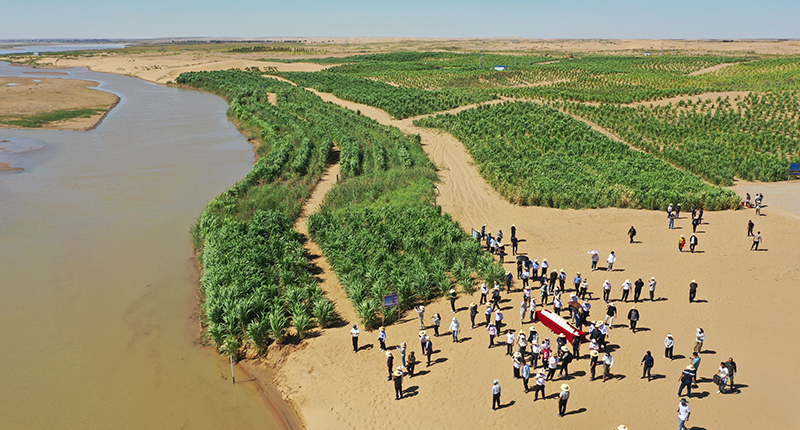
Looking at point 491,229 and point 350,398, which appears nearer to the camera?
point 350,398

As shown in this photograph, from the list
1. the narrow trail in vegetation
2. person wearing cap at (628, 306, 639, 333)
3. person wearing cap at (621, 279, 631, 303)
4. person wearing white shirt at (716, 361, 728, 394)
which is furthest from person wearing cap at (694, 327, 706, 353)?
the narrow trail in vegetation

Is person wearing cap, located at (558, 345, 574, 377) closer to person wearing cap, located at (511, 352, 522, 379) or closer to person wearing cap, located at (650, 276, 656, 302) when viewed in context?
person wearing cap, located at (511, 352, 522, 379)

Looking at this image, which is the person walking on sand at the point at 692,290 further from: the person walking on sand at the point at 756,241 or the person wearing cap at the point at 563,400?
the person wearing cap at the point at 563,400

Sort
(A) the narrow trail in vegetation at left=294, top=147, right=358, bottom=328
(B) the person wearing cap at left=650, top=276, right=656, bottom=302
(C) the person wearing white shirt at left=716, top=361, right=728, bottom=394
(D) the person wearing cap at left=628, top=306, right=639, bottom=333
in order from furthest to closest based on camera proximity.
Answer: (A) the narrow trail in vegetation at left=294, top=147, right=358, bottom=328, (B) the person wearing cap at left=650, top=276, right=656, bottom=302, (D) the person wearing cap at left=628, top=306, right=639, bottom=333, (C) the person wearing white shirt at left=716, top=361, right=728, bottom=394

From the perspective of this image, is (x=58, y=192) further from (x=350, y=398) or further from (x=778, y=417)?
(x=778, y=417)

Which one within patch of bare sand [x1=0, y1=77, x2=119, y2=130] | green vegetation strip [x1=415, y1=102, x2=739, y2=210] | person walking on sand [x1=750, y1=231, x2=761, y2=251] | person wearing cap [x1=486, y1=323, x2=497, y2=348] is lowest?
person wearing cap [x1=486, y1=323, x2=497, y2=348]

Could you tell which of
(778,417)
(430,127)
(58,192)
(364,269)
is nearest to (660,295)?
(778,417)

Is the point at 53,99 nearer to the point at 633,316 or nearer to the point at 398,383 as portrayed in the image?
the point at 398,383
